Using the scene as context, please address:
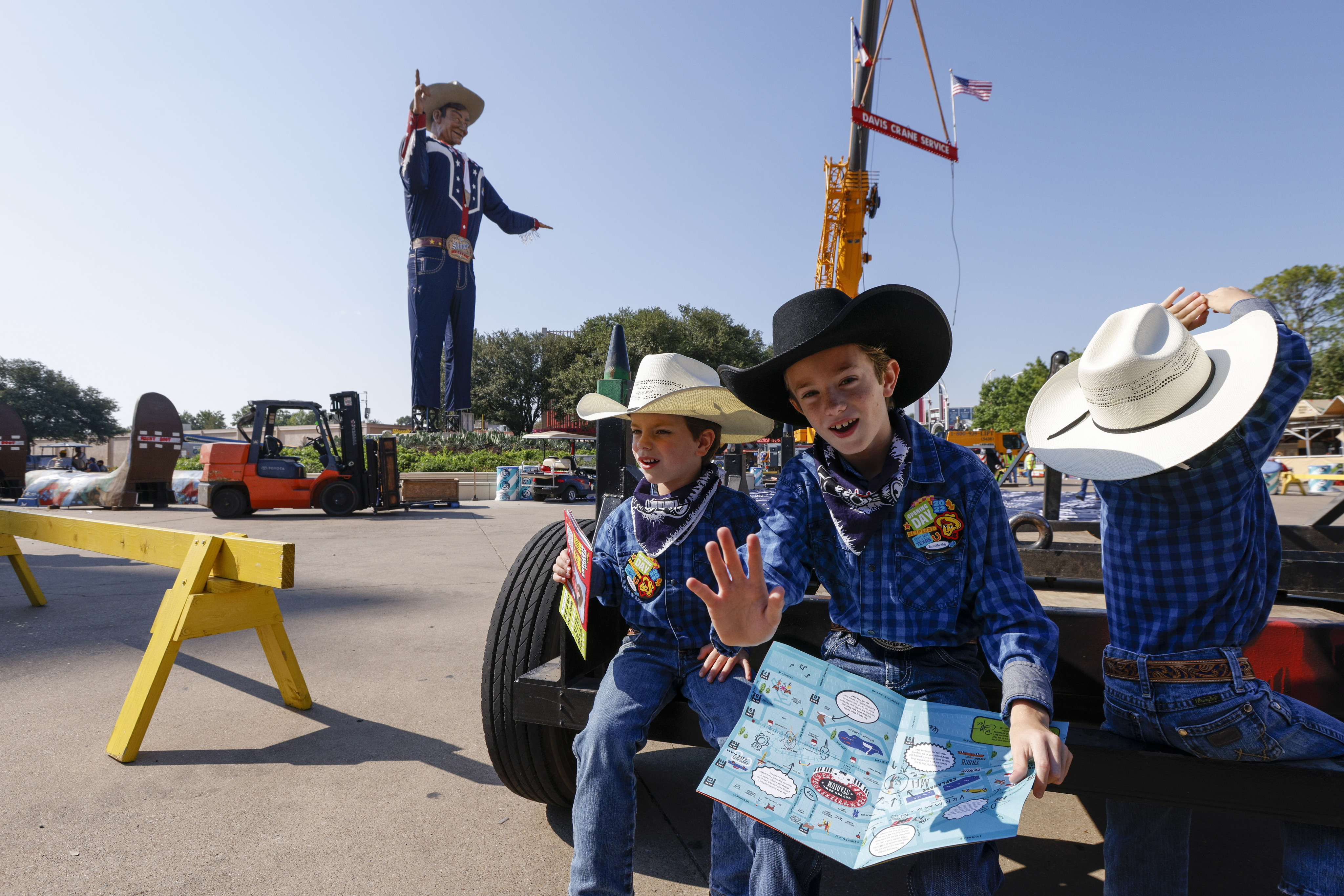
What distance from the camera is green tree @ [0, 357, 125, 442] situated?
55.0 m

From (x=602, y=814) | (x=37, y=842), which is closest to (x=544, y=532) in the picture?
(x=602, y=814)

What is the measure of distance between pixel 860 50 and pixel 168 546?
10.7 m

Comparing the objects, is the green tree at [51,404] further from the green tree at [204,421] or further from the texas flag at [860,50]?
the texas flag at [860,50]

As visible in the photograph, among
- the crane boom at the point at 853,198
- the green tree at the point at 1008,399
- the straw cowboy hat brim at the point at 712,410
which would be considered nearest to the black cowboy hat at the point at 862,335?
the straw cowboy hat brim at the point at 712,410

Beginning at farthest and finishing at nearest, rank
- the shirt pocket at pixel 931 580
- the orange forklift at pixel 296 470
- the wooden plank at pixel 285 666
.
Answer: the orange forklift at pixel 296 470 → the wooden plank at pixel 285 666 → the shirt pocket at pixel 931 580

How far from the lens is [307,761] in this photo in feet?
8.73

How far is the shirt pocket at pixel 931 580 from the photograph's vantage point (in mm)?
1483

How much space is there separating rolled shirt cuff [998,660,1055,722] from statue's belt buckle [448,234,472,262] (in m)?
17.2

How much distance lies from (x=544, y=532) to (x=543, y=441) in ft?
112

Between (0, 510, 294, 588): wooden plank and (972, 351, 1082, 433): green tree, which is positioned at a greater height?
(972, 351, 1082, 433): green tree

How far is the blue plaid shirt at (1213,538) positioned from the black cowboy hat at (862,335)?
527mm

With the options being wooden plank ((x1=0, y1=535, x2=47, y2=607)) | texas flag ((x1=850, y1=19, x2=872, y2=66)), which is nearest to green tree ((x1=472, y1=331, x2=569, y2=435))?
texas flag ((x1=850, y1=19, x2=872, y2=66))

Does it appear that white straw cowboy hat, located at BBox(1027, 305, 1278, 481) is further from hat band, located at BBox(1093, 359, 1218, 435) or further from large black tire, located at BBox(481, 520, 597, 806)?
large black tire, located at BBox(481, 520, 597, 806)

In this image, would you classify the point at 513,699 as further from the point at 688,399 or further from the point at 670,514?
the point at 688,399
